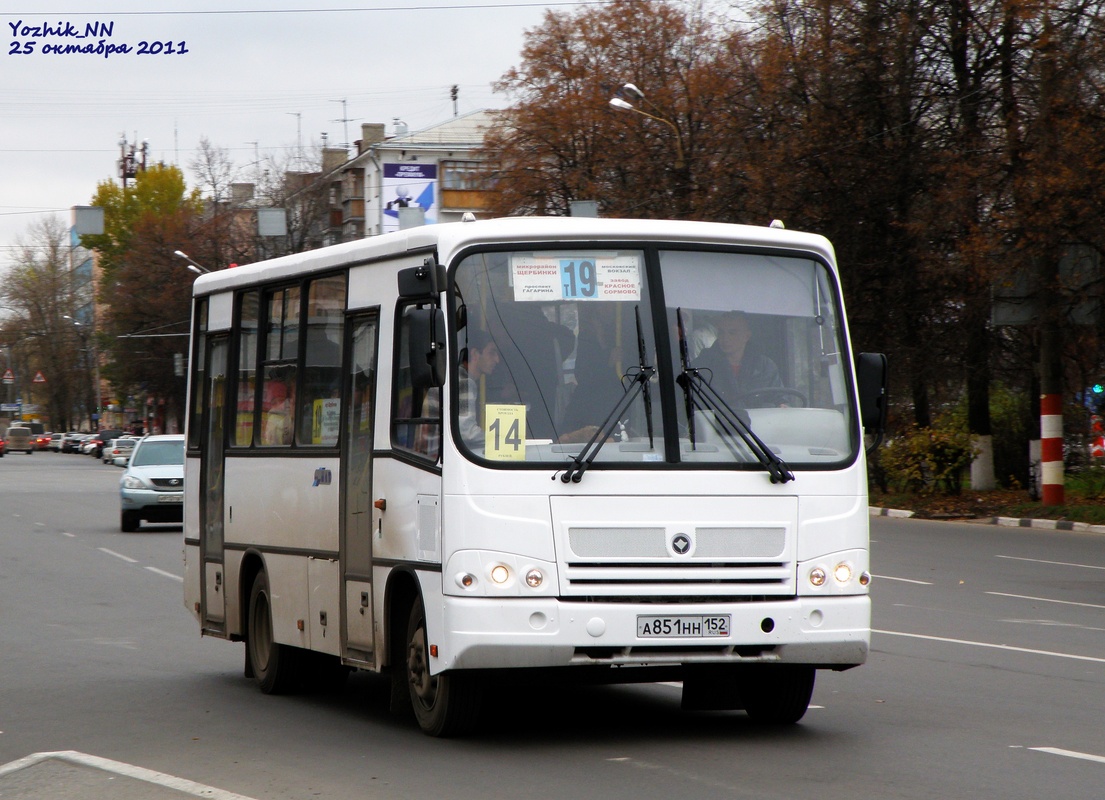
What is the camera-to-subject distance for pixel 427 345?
8133mm

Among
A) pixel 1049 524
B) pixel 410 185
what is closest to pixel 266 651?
pixel 1049 524

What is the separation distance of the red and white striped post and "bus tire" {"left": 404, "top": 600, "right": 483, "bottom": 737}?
74.2ft

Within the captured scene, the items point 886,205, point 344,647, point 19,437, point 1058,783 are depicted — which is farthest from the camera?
point 19,437

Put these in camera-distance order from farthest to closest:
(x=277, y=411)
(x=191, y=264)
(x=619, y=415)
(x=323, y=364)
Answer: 1. (x=191, y=264)
2. (x=277, y=411)
3. (x=323, y=364)
4. (x=619, y=415)

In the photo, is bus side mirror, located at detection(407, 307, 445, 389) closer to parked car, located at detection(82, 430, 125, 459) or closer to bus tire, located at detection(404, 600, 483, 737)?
bus tire, located at detection(404, 600, 483, 737)

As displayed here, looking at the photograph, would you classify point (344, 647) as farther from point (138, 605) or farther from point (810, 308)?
point (138, 605)

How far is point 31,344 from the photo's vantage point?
123312 millimetres

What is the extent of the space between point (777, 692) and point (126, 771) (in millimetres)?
3376

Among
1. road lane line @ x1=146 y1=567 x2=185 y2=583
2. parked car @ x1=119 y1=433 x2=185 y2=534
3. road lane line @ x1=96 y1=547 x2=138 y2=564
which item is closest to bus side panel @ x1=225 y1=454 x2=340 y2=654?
road lane line @ x1=146 y1=567 x2=185 y2=583

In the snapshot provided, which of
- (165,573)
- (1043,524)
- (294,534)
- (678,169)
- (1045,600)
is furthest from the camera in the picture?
(678,169)

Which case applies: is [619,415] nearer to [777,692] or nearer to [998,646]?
[777,692]

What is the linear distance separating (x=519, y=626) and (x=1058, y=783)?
98.1 inches

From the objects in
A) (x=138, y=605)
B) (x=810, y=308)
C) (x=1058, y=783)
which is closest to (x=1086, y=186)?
(x=138, y=605)

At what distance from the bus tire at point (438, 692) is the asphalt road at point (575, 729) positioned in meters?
0.10
